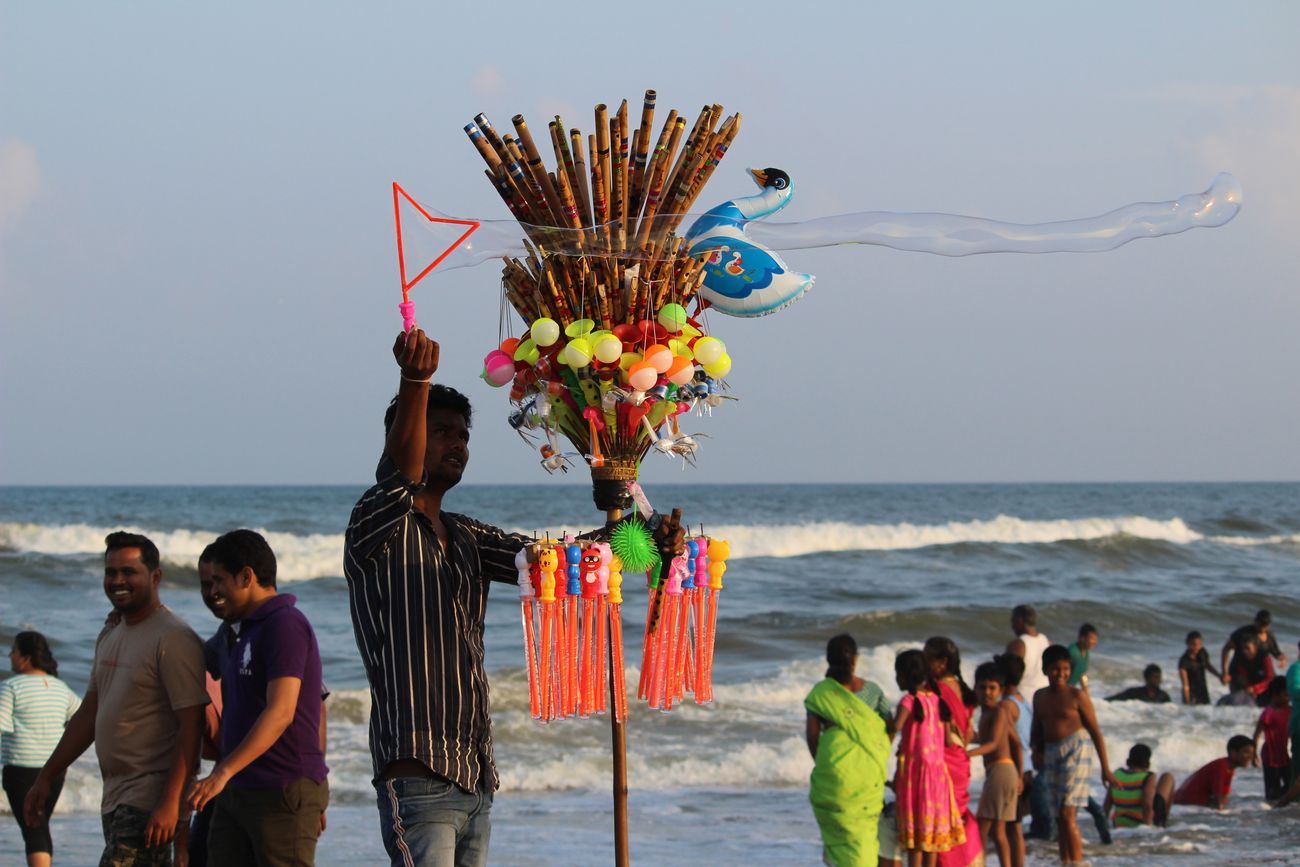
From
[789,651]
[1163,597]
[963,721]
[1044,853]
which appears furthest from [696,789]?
[1163,597]

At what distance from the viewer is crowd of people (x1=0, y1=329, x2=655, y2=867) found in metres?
3.68

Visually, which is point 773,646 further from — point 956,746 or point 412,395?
point 412,395

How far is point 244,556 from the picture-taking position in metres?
4.93

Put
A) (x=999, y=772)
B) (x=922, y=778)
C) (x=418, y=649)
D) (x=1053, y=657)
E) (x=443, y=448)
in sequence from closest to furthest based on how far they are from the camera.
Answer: (x=418, y=649)
(x=443, y=448)
(x=922, y=778)
(x=999, y=772)
(x=1053, y=657)

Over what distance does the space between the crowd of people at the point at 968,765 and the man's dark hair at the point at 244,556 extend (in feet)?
10.5

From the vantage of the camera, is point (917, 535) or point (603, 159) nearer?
point (603, 159)

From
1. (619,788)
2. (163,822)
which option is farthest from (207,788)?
(619,788)

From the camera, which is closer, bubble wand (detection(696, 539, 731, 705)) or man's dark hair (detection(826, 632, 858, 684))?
bubble wand (detection(696, 539, 731, 705))

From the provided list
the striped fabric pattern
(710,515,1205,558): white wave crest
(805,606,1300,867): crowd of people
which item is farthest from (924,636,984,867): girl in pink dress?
(710,515,1205,558): white wave crest

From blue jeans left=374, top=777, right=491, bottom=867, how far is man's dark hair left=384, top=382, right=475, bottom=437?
90 cm

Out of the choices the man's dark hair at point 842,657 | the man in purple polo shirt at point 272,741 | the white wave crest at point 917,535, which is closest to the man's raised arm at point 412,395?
the man in purple polo shirt at point 272,741

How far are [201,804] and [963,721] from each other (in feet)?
15.5

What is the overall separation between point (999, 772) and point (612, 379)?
503cm

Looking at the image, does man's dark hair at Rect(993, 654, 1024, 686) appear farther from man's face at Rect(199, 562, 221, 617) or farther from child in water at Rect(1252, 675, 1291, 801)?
man's face at Rect(199, 562, 221, 617)
